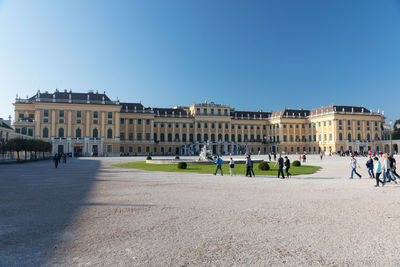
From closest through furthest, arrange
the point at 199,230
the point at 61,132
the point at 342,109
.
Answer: the point at 199,230 < the point at 61,132 < the point at 342,109

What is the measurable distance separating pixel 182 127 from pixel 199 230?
3034 inches

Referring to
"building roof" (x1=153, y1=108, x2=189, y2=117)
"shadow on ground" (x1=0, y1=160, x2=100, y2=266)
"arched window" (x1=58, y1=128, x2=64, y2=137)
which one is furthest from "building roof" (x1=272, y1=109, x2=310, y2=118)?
"shadow on ground" (x1=0, y1=160, x2=100, y2=266)

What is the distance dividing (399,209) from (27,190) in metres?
13.7

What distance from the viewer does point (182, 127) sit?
83.2m

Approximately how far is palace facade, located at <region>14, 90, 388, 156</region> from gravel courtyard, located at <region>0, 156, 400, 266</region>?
5959 centimetres

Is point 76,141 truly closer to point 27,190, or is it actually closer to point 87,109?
point 87,109

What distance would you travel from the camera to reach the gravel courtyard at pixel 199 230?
485 centimetres

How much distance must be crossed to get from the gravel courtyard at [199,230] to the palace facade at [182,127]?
59.6 meters

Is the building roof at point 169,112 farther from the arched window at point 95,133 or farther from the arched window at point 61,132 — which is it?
the arched window at point 61,132

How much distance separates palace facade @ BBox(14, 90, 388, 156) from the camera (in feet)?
215

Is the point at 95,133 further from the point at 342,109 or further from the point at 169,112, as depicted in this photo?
the point at 342,109

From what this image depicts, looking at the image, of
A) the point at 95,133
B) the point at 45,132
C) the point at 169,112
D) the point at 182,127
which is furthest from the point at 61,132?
the point at 182,127

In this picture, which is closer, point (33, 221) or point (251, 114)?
point (33, 221)

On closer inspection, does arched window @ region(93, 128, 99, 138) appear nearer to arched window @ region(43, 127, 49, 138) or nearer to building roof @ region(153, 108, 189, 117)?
arched window @ region(43, 127, 49, 138)
